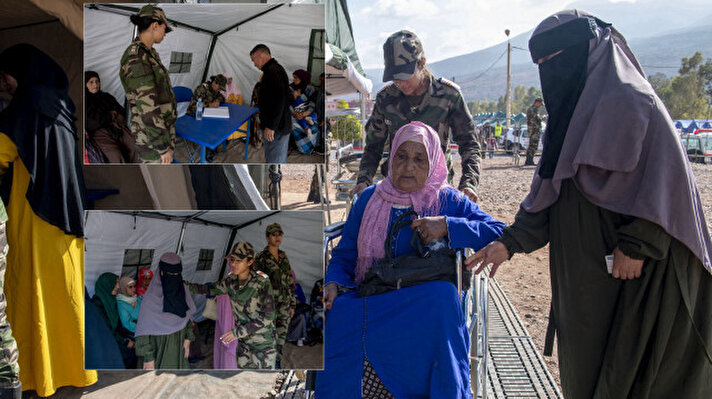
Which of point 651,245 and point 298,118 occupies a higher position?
point 298,118

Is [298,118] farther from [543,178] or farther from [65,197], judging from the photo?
[65,197]

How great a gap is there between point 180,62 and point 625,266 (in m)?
1.66

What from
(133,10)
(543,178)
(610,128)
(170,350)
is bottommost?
(170,350)

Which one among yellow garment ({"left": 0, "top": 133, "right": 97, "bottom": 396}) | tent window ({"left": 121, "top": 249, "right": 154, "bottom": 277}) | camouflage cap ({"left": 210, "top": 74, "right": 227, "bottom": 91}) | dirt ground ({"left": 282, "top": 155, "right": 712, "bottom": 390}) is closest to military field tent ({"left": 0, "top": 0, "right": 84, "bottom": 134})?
yellow garment ({"left": 0, "top": 133, "right": 97, "bottom": 396})

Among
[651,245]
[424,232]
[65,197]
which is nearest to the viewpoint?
[651,245]

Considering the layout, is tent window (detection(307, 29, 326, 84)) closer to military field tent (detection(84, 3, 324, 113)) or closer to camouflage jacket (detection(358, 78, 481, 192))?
military field tent (detection(84, 3, 324, 113))

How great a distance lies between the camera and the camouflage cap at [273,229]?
6.13 ft

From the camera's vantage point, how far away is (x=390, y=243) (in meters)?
2.23

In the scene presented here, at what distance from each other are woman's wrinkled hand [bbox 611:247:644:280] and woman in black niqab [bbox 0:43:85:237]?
2443mm

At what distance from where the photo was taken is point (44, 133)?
249 centimetres

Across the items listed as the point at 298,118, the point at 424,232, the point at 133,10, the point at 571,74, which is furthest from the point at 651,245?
the point at 133,10

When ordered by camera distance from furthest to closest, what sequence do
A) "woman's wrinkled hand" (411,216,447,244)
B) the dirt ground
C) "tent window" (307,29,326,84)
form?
the dirt ground < "woman's wrinkled hand" (411,216,447,244) < "tent window" (307,29,326,84)

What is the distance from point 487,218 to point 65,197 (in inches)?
80.2

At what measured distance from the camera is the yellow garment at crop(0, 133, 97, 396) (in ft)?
8.58
